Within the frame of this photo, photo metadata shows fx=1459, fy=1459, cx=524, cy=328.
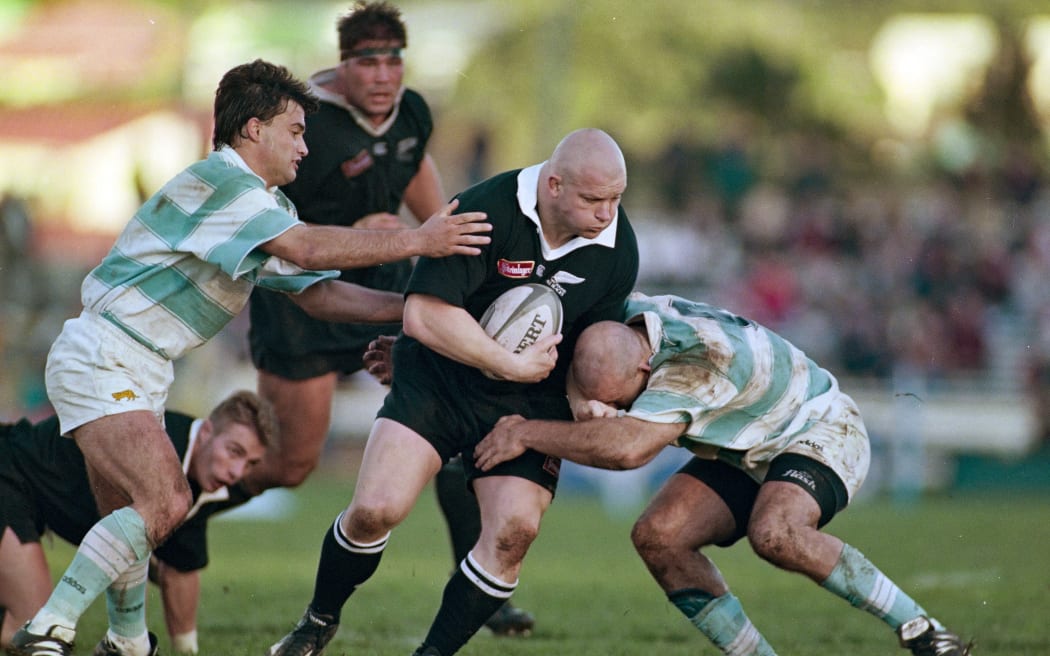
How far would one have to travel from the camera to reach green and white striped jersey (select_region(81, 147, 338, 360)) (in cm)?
596

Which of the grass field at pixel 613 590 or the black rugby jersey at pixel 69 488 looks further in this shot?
the grass field at pixel 613 590

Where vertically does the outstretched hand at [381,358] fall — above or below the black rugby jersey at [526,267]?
below

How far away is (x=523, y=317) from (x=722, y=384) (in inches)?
34.9

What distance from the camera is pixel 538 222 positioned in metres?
6.27

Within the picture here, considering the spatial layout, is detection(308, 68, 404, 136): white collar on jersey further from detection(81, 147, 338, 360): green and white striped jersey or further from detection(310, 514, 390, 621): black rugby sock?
detection(310, 514, 390, 621): black rugby sock

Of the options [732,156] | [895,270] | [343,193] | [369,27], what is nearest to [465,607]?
[343,193]

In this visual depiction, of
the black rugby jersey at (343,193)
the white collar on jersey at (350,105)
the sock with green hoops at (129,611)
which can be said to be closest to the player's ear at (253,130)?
the black rugby jersey at (343,193)

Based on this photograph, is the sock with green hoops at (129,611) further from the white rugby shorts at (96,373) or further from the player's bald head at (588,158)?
the player's bald head at (588,158)

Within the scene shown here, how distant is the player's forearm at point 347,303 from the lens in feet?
21.5

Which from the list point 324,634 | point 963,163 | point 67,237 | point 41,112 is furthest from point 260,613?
point 41,112

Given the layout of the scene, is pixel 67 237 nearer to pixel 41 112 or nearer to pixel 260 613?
pixel 41 112

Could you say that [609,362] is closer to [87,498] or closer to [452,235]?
[452,235]

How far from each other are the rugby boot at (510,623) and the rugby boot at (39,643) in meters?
2.58

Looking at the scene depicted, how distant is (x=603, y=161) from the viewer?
6059mm
